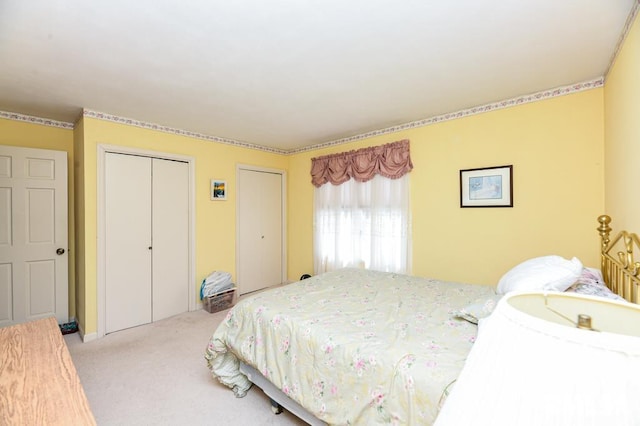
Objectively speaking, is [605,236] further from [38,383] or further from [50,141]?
[50,141]

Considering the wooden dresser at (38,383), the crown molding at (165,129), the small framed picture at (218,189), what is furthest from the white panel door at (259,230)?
the wooden dresser at (38,383)

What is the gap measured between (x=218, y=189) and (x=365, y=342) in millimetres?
3271

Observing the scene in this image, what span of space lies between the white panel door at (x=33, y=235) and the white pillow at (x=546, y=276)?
4.33m

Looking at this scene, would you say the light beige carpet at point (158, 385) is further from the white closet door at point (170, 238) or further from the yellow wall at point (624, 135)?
the yellow wall at point (624, 135)

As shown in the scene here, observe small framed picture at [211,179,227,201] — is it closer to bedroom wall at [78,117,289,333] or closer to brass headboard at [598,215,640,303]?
bedroom wall at [78,117,289,333]

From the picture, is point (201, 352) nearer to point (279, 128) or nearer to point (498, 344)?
point (279, 128)

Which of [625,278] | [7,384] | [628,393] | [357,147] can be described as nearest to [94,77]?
[7,384]

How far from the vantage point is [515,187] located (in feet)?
9.20

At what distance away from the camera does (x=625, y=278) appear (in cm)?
148

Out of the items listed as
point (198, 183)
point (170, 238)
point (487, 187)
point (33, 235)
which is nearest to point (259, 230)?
point (198, 183)

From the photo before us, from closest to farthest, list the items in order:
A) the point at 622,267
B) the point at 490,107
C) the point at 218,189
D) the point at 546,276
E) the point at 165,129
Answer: the point at 622,267 → the point at 546,276 → the point at 490,107 → the point at 165,129 → the point at 218,189

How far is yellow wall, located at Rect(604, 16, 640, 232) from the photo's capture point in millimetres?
1564

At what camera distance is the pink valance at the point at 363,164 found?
11.6 ft

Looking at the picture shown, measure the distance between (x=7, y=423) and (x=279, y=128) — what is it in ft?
10.9
